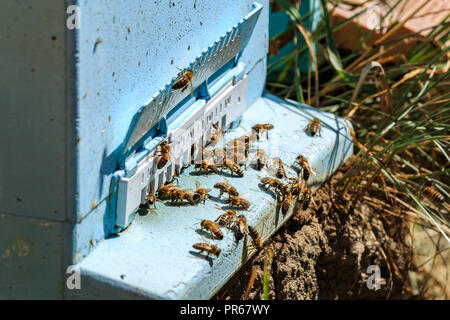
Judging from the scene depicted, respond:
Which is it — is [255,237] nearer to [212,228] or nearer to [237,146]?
[212,228]

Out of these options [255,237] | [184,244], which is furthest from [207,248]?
[255,237]

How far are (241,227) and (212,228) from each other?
0.14 meters

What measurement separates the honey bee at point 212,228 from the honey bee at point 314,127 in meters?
1.15

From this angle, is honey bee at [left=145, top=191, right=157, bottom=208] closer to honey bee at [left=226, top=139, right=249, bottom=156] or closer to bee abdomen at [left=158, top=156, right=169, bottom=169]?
bee abdomen at [left=158, top=156, right=169, bottom=169]

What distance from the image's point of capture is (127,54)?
2475 millimetres

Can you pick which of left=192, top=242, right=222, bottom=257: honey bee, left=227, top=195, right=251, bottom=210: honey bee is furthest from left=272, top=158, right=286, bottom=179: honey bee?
left=192, top=242, right=222, bottom=257: honey bee

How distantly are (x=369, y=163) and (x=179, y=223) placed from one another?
1502 mm

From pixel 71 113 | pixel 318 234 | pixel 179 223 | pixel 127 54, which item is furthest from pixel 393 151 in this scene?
pixel 71 113

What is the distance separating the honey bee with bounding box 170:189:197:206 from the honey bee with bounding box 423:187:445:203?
153cm

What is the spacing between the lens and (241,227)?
2.85 m

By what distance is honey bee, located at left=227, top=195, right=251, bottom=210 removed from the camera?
9.88ft

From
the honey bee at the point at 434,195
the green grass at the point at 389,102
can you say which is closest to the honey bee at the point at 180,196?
the green grass at the point at 389,102

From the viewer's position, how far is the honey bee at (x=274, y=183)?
3.23m

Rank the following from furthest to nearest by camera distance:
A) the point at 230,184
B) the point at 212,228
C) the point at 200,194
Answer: the point at 230,184
the point at 200,194
the point at 212,228
